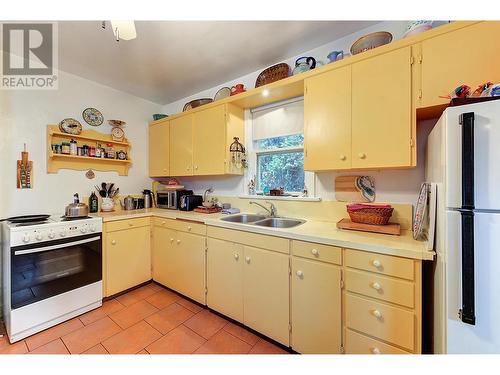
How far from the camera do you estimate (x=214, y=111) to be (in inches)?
92.7

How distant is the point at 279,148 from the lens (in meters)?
2.26

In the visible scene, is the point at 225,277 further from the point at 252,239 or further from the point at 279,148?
the point at 279,148

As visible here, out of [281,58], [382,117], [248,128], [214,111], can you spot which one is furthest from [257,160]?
[382,117]

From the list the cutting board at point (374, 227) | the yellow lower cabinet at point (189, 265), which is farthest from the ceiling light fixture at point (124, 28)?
the cutting board at point (374, 227)

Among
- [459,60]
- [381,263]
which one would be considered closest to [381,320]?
[381,263]

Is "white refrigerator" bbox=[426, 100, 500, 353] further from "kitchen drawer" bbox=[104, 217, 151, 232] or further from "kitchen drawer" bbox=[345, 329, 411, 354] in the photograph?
"kitchen drawer" bbox=[104, 217, 151, 232]

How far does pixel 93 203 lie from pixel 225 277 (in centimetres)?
196

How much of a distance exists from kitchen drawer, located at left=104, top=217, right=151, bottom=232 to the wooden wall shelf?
0.84m

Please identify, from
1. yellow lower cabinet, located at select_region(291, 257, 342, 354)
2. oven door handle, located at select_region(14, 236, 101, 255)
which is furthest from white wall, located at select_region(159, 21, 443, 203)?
oven door handle, located at select_region(14, 236, 101, 255)

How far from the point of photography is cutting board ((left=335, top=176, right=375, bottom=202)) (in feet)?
5.62

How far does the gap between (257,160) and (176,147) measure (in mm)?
1150

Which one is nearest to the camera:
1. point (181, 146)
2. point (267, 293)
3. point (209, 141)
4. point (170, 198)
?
point (267, 293)
